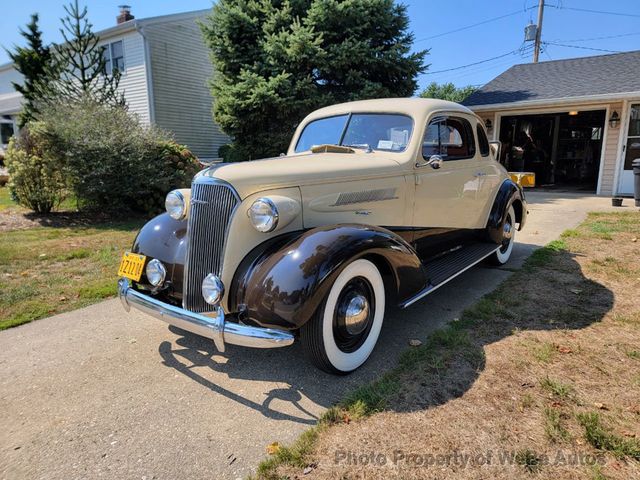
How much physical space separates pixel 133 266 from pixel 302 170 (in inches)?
57.9

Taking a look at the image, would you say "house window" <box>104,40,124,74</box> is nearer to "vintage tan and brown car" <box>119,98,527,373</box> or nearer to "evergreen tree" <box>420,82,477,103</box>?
"vintage tan and brown car" <box>119,98,527,373</box>

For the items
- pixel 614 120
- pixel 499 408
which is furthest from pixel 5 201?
pixel 614 120

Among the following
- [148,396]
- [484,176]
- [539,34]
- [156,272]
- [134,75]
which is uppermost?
[539,34]

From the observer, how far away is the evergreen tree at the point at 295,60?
10523mm

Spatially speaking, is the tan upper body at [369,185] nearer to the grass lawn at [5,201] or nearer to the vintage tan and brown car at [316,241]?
the vintage tan and brown car at [316,241]

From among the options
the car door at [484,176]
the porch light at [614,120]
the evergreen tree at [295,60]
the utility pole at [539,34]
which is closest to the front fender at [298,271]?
the car door at [484,176]

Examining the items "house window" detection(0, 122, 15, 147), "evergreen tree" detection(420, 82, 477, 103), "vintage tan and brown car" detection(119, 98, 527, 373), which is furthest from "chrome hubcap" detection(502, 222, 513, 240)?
"evergreen tree" detection(420, 82, 477, 103)

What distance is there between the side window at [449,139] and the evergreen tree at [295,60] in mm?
6511

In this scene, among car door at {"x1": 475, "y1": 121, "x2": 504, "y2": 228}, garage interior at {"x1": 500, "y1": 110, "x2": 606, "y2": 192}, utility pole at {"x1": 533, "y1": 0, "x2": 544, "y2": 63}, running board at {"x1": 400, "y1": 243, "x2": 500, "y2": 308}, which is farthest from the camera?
utility pole at {"x1": 533, "y1": 0, "x2": 544, "y2": 63}

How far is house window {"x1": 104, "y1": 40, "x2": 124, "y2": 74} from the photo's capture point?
16.6m

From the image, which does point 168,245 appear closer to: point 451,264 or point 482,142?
point 451,264

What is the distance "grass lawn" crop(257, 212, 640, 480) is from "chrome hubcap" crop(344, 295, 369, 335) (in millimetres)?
369

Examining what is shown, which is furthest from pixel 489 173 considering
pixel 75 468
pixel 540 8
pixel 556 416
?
pixel 540 8

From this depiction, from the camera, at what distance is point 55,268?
539cm
